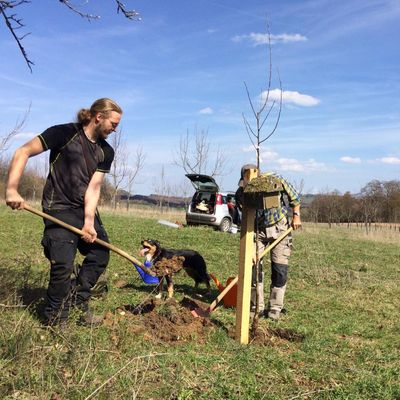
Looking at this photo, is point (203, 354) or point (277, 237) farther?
point (277, 237)

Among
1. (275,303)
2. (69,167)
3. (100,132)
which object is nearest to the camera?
(69,167)

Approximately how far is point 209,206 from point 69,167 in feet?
48.7

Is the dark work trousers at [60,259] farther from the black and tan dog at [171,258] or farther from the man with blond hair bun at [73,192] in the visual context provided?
the black and tan dog at [171,258]

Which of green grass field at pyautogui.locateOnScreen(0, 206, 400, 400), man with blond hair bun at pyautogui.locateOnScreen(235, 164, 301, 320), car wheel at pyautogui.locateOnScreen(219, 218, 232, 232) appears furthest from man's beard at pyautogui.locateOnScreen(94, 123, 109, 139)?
car wheel at pyautogui.locateOnScreen(219, 218, 232, 232)

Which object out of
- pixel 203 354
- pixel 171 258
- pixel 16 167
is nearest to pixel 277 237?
pixel 171 258

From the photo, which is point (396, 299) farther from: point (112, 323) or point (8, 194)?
point (8, 194)

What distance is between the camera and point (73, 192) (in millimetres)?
4102

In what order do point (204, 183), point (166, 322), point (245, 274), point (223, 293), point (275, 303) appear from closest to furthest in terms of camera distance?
point (245, 274)
point (166, 322)
point (223, 293)
point (275, 303)
point (204, 183)

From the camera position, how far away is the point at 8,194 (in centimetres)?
357

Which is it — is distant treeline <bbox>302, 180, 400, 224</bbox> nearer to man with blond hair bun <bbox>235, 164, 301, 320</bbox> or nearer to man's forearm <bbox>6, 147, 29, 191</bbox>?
man with blond hair bun <bbox>235, 164, 301, 320</bbox>

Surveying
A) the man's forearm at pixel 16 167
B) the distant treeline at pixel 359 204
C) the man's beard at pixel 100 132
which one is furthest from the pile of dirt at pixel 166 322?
the distant treeline at pixel 359 204

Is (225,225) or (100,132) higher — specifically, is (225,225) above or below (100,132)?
below

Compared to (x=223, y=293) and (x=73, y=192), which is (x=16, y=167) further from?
(x=223, y=293)

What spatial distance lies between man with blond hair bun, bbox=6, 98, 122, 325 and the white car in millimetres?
13844
